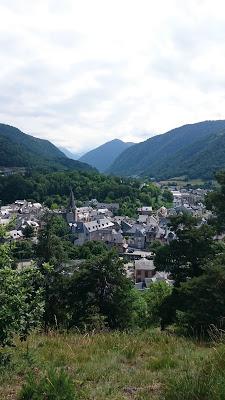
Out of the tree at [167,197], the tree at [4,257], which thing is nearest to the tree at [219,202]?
the tree at [4,257]

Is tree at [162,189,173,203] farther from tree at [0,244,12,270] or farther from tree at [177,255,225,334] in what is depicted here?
tree at [0,244,12,270]

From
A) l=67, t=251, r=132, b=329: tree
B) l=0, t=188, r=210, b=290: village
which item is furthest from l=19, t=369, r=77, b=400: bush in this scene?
l=0, t=188, r=210, b=290: village

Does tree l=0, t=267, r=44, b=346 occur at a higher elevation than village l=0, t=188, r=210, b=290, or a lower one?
higher

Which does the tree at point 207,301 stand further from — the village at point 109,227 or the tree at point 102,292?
the village at point 109,227

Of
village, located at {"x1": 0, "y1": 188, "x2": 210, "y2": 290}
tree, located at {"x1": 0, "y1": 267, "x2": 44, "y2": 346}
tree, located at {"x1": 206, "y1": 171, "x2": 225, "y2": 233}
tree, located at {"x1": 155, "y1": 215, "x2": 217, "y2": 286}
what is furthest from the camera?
village, located at {"x1": 0, "y1": 188, "x2": 210, "y2": 290}

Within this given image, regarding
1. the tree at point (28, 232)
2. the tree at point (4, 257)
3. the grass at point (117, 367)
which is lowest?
the tree at point (28, 232)

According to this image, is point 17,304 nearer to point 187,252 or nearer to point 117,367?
point 117,367
